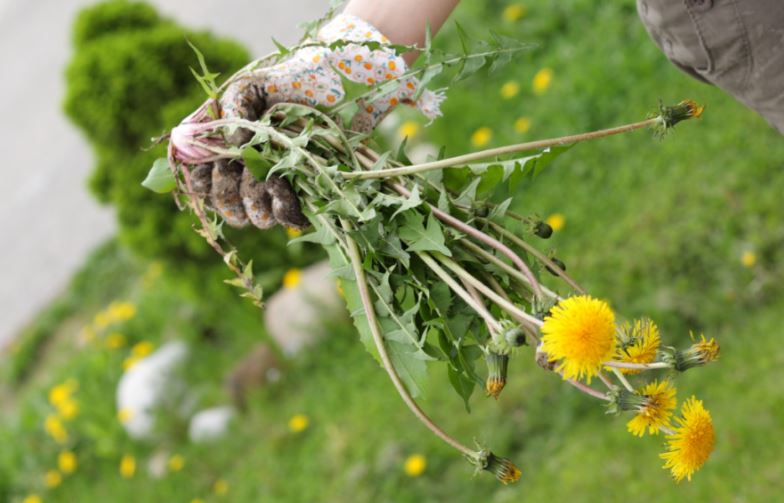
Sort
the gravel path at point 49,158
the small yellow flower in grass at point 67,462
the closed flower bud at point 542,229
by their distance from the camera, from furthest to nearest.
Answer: the gravel path at point 49,158 → the small yellow flower in grass at point 67,462 → the closed flower bud at point 542,229

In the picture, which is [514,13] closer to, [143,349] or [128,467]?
[143,349]

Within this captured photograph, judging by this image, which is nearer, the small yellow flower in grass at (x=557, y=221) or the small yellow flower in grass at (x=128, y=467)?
the small yellow flower in grass at (x=557, y=221)

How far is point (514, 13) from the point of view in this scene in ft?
13.5

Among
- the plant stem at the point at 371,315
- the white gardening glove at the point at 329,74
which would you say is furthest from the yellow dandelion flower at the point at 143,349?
the plant stem at the point at 371,315

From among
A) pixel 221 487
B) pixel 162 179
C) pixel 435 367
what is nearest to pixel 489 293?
pixel 162 179

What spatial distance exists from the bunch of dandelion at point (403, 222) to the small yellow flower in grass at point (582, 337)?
14 centimetres

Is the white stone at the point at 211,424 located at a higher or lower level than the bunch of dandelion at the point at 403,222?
lower

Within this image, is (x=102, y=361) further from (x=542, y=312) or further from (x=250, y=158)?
(x=542, y=312)

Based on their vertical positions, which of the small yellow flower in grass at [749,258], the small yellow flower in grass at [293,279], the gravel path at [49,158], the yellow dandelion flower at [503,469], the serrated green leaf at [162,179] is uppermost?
the serrated green leaf at [162,179]

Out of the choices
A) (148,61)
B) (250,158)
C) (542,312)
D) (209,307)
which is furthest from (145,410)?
(542,312)

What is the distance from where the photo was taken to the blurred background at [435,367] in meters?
2.57

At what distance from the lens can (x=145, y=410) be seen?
12.2 ft

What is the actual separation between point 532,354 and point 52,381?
277 centimetres

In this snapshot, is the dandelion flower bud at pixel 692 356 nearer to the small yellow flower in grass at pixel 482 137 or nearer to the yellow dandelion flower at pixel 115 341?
the small yellow flower in grass at pixel 482 137
